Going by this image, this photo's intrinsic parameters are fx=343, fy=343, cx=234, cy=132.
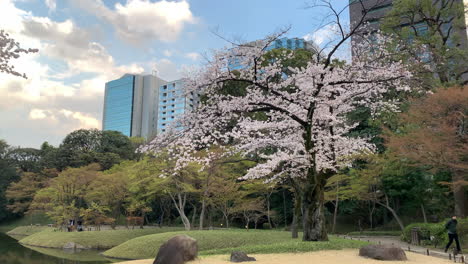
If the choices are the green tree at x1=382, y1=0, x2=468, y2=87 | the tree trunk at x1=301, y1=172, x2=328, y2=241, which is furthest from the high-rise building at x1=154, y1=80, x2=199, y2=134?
the tree trunk at x1=301, y1=172, x2=328, y2=241

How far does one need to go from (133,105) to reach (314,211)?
8183 centimetres

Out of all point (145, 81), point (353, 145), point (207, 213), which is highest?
point (145, 81)

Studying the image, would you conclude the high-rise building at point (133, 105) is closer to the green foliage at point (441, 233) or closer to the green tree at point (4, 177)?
the green tree at point (4, 177)

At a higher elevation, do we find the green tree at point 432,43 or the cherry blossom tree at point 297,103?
the green tree at point 432,43

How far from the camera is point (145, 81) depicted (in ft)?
294

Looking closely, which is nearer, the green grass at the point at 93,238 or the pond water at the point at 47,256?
the pond water at the point at 47,256

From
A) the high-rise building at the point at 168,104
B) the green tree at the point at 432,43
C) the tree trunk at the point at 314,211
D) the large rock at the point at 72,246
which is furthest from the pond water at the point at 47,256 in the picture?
the high-rise building at the point at 168,104

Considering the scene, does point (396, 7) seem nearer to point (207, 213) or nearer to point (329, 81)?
point (329, 81)

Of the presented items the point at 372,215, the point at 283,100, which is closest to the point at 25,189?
the point at 372,215

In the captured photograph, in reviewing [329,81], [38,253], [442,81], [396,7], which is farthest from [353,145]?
[38,253]

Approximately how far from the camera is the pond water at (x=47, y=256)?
17.8 meters

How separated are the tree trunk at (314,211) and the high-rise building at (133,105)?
79371mm

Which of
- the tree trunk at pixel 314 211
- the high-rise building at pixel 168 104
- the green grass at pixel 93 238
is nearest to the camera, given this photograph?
the tree trunk at pixel 314 211

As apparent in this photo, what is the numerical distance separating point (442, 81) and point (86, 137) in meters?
43.3
